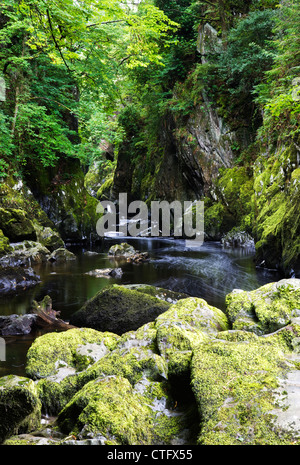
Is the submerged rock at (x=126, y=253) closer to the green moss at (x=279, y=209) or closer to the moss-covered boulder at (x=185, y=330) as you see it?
the green moss at (x=279, y=209)

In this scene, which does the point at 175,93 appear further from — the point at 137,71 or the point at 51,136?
the point at 51,136

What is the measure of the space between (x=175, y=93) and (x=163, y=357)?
19.3 m

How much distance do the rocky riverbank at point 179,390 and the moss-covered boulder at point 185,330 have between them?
10 millimetres

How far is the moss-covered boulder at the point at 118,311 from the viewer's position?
5145 mm

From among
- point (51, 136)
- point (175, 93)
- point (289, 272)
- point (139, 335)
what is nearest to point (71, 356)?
point (139, 335)

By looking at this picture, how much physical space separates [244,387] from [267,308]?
1.41m

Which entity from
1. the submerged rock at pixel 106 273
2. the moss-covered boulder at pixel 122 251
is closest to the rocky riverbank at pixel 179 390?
the submerged rock at pixel 106 273

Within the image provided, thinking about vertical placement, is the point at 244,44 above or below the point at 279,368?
above

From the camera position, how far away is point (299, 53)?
9.71 meters

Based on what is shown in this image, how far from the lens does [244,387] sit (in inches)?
78.4

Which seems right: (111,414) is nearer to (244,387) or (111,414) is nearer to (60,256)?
(244,387)

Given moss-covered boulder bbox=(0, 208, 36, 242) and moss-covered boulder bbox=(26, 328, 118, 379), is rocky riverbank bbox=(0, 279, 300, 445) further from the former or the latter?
moss-covered boulder bbox=(0, 208, 36, 242)

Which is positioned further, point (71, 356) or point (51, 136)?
point (51, 136)

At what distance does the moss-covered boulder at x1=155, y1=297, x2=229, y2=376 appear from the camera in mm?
2496
